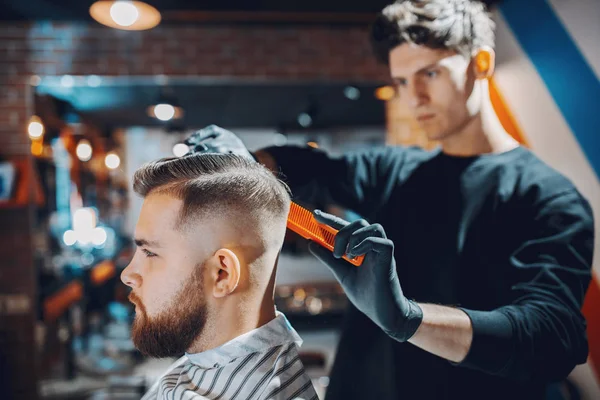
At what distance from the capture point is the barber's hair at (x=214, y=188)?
0.83 metres

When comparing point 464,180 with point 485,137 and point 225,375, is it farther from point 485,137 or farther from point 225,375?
point 225,375

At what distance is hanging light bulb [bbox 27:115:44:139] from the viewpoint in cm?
377

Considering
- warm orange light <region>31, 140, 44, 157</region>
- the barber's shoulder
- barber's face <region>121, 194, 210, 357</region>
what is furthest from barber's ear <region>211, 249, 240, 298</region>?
warm orange light <region>31, 140, 44, 157</region>

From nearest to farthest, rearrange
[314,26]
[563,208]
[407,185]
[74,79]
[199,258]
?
[199,258]
[563,208]
[407,185]
[74,79]
[314,26]

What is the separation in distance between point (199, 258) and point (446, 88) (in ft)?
1.91

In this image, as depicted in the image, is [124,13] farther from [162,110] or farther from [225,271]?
[225,271]

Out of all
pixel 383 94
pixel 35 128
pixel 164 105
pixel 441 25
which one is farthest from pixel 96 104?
pixel 441 25

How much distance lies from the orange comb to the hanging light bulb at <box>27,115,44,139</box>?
12.3 ft

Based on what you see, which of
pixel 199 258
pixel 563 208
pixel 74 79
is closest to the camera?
pixel 199 258

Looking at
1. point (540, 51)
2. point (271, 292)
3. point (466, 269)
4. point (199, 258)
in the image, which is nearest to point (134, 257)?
point (199, 258)

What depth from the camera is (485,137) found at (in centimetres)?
97

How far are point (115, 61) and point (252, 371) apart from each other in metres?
3.62

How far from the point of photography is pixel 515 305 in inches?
34.2

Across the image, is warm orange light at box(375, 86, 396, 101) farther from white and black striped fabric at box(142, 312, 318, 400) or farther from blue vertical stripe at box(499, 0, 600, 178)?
white and black striped fabric at box(142, 312, 318, 400)
